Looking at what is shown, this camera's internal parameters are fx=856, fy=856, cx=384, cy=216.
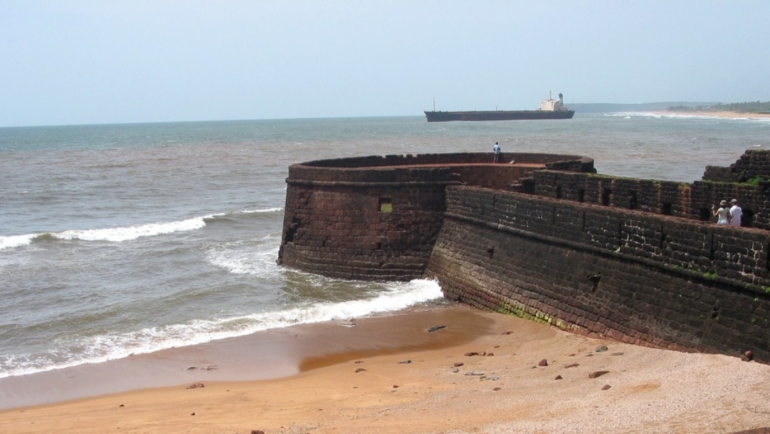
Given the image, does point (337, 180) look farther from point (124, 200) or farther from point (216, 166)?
point (216, 166)

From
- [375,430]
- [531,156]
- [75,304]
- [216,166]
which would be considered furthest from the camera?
[216,166]

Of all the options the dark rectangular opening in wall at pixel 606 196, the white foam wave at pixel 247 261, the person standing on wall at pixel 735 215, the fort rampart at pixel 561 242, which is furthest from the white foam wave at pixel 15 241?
the person standing on wall at pixel 735 215

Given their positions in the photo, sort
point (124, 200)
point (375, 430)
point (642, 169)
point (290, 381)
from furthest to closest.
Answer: point (642, 169) → point (124, 200) → point (290, 381) → point (375, 430)

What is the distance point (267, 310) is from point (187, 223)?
1340 cm

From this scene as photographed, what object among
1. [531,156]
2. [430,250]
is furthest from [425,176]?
[531,156]

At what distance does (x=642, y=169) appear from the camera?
145 ft

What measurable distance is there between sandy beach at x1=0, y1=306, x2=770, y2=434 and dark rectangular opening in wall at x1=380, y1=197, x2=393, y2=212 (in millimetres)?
3357

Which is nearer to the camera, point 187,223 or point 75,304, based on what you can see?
point 75,304

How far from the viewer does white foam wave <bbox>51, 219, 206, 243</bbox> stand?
2522 cm

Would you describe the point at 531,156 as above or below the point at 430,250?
above

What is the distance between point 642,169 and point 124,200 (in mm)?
25656

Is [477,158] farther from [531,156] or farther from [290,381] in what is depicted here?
[290,381]

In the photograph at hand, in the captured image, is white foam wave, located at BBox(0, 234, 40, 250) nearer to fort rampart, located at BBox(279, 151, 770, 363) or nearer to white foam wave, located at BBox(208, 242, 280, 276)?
white foam wave, located at BBox(208, 242, 280, 276)

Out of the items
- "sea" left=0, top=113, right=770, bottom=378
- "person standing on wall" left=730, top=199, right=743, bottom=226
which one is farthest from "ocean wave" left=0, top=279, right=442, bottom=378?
"person standing on wall" left=730, top=199, right=743, bottom=226
